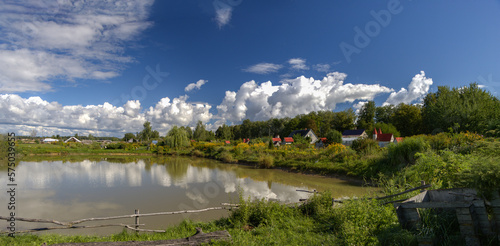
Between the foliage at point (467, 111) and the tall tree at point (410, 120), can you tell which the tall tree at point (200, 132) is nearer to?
the tall tree at point (410, 120)

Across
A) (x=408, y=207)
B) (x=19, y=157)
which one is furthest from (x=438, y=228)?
(x=19, y=157)

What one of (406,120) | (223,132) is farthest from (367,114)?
(223,132)

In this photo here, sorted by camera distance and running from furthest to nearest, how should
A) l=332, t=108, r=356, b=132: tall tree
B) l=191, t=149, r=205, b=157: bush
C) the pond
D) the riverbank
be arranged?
l=332, t=108, r=356, b=132: tall tree < l=191, t=149, r=205, b=157: bush < the pond < the riverbank

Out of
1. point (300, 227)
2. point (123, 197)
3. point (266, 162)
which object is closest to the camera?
point (300, 227)

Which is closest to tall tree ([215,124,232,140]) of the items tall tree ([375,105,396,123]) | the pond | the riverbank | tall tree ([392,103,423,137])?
tall tree ([375,105,396,123])

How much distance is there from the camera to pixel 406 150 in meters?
15.6

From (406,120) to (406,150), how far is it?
37.7 meters

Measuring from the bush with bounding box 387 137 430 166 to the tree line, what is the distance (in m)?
3.23

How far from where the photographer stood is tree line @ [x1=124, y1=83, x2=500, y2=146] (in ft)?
82.4

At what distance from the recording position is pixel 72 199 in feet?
38.0

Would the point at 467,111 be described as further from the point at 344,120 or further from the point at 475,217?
the point at 344,120

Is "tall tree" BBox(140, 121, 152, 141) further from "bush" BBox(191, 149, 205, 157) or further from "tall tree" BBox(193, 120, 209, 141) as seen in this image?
"bush" BBox(191, 149, 205, 157)

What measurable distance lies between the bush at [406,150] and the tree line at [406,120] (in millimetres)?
3231

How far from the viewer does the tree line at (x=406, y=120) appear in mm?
25109
